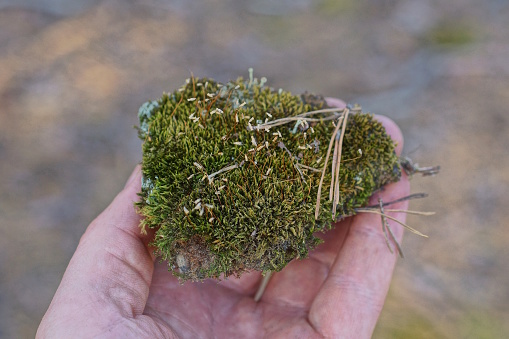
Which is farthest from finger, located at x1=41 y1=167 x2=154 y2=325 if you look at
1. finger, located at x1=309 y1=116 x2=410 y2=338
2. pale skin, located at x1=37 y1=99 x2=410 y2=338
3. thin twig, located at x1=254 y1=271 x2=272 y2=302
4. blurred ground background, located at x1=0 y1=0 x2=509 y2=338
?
blurred ground background, located at x1=0 y1=0 x2=509 y2=338

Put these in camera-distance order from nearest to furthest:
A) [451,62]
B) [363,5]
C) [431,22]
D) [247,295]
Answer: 1. [247,295]
2. [451,62]
3. [431,22]
4. [363,5]

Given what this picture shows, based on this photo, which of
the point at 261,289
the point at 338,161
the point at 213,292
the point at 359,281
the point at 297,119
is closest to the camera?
the point at 338,161

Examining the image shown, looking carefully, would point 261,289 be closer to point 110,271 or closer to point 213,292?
point 213,292

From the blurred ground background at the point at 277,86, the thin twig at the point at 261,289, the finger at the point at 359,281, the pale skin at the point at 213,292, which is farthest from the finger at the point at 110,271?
the blurred ground background at the point at 277,86

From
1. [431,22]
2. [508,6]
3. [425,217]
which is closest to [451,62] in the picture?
[431,22]

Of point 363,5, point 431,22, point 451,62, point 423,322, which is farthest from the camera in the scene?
point 363,5

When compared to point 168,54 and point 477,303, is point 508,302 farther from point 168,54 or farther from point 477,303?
point 168,54

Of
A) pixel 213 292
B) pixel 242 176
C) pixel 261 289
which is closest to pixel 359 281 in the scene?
pixel 261 289

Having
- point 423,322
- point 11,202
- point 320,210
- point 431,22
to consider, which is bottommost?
point 423,322

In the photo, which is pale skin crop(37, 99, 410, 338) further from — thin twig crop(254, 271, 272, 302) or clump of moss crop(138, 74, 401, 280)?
clump of moss crop(138, 74, 401, 280)
